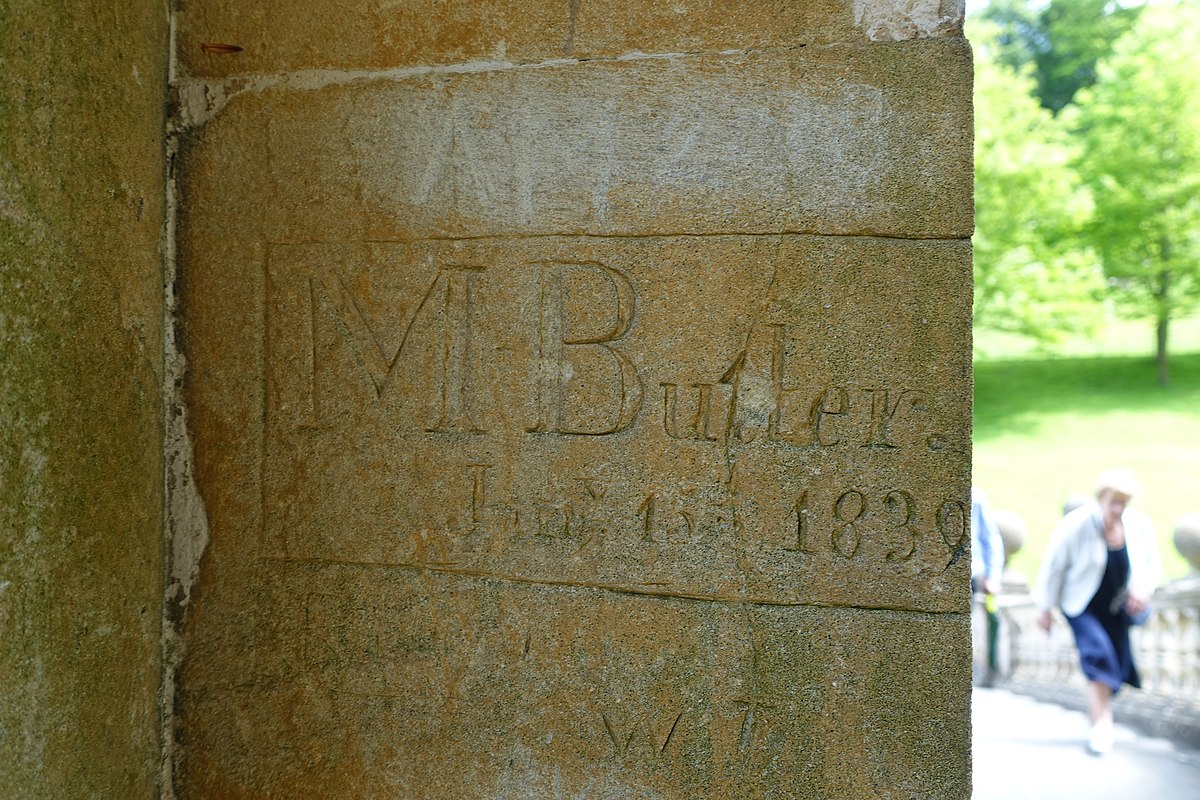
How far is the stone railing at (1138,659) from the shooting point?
18.7ft

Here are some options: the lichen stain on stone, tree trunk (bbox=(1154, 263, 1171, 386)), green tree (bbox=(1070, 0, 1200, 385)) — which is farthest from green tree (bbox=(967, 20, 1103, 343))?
the lichen stain on stone

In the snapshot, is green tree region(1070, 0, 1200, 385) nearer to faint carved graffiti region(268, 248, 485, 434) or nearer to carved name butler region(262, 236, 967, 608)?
carved name butler region(262, 236, 967, 608)

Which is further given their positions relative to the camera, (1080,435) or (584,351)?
(1080,435)

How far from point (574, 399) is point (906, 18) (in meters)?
0.99

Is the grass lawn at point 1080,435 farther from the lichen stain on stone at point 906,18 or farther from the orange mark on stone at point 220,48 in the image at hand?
the orange mark on stone at point 220,48

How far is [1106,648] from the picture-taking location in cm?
524

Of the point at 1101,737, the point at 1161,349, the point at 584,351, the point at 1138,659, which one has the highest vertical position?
the point at 1161,349

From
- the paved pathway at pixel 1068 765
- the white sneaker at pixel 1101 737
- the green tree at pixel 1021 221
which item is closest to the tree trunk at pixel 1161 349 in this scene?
the green tree at pixel 1021 221

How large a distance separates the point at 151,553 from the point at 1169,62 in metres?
19.6

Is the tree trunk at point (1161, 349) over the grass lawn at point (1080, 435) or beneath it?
over

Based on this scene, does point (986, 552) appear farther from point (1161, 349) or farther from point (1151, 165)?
point (1161, 349)

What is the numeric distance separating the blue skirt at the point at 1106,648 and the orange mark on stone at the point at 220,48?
16.5 feet

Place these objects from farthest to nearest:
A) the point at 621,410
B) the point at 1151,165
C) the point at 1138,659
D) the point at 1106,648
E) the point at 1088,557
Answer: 1. the point at 1151,165
2. the point at 1138,659
3. the point at 1106,648
4. the point at 1088,557
5. the point at 621,410

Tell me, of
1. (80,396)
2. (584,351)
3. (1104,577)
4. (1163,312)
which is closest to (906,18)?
(584,351)
